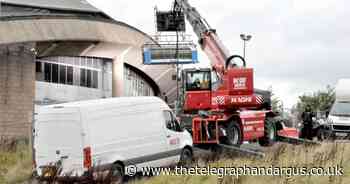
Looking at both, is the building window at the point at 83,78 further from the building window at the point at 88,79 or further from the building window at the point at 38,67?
the building window at the point at 38,67

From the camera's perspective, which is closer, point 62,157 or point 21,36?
point 62,157

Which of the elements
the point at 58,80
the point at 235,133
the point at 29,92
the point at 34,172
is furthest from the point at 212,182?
the point at 58,80

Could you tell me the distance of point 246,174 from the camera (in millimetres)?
14031

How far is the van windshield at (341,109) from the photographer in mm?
31319

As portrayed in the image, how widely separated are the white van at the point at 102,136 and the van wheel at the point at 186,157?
1.68 feet

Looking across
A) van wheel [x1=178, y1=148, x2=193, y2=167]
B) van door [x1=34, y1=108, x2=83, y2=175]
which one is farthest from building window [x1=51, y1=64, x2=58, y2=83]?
van door [x1=34, y1=108, x2=83, y2=175]

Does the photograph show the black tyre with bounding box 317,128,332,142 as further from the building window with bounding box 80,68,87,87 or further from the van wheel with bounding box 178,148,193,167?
the building window with bounding box 80,68,87,87

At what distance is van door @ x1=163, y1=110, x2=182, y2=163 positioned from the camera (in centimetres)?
1938

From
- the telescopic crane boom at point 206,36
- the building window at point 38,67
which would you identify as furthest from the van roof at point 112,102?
the building window at point 38,67

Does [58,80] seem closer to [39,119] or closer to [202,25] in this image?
[202,25]

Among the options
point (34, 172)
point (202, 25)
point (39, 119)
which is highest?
point (202, 25)

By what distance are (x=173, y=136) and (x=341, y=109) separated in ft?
47.5

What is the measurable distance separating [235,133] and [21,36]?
22.5 m

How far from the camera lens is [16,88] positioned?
134 ft
